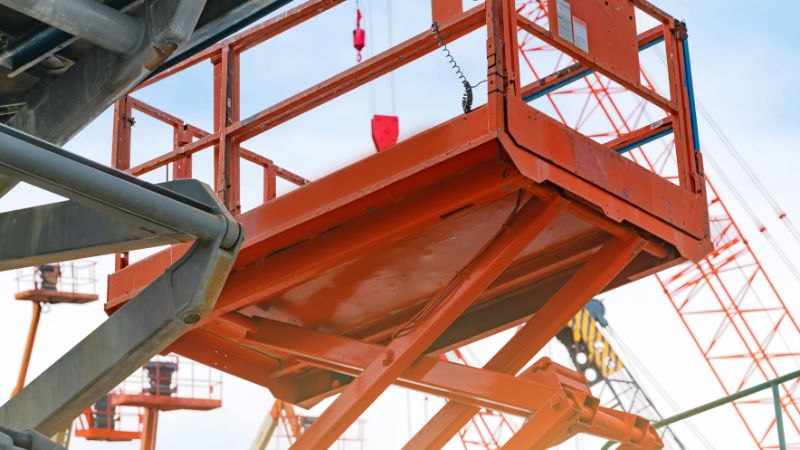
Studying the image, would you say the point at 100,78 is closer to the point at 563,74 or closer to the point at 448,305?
the point at 448,305

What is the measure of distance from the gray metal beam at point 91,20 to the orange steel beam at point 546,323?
4.93 metres

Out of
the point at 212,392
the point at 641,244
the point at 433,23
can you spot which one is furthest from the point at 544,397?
the point at 212,392

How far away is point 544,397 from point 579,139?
2.07 meters

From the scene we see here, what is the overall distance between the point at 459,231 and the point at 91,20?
176 inches

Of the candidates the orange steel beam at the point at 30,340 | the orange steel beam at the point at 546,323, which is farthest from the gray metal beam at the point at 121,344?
the orange steel beam at the point at 30,340

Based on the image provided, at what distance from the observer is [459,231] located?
35.9 ft

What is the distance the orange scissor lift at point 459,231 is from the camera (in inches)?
395

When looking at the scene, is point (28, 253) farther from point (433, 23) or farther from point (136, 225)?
point (433, 23)

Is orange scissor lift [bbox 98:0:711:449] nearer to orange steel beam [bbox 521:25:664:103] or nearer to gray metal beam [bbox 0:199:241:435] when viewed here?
orange steel beam [bbox 521:25:664:103]

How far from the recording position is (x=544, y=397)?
1089 centimetres

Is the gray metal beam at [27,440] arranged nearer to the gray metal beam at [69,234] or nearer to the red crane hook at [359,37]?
the gray metal beam at [69,234]

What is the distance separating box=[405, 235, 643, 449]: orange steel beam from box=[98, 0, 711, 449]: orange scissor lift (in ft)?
0.05

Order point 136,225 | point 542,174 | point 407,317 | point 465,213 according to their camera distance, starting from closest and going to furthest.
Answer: point 136,225 → point 542,174 → point 465,213 → point 407,317

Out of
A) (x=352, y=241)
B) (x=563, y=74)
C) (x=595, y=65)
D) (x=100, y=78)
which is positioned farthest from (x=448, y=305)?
(x=100, y=78)
